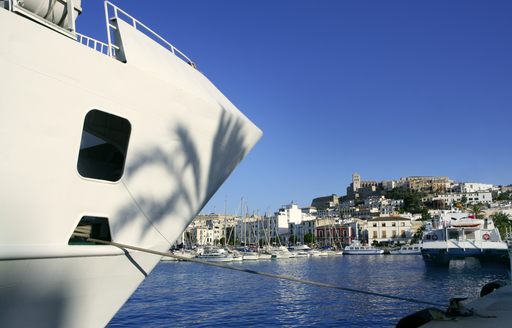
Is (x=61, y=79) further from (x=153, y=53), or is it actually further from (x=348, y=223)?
(x=348, y=223)

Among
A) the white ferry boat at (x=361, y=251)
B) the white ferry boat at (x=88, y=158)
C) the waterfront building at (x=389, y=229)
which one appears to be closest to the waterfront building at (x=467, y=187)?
the waterfront building at (x=389, y=229)

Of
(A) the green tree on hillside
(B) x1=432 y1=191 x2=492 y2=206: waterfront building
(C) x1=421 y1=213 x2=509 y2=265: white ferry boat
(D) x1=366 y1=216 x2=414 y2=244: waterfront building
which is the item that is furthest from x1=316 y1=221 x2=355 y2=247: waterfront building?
(C) x1=421 y1=213 x2=509 y2=265: white ferry boat

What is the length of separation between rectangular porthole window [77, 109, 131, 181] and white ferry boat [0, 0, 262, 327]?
0.02 meters

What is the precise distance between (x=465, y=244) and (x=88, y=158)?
47637 mm

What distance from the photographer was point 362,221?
12288 centimetres

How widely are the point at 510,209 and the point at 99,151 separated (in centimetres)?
13837

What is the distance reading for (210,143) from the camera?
7699 mm

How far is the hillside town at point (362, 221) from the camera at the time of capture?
117250mm

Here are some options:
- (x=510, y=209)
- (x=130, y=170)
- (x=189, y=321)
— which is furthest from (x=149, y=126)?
(x=510, y=209)

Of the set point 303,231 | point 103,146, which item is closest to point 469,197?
point 303,231

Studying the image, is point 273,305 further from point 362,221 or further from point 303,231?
point 303,231

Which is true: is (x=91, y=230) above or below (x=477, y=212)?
below

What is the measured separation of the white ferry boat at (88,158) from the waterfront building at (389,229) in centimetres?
11500

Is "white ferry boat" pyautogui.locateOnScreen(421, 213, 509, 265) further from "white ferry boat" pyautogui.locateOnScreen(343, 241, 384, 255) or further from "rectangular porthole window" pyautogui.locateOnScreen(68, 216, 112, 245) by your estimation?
"rectangular porthole window" pyautogui.locateOnScreen(68, 216, 112, 245)
